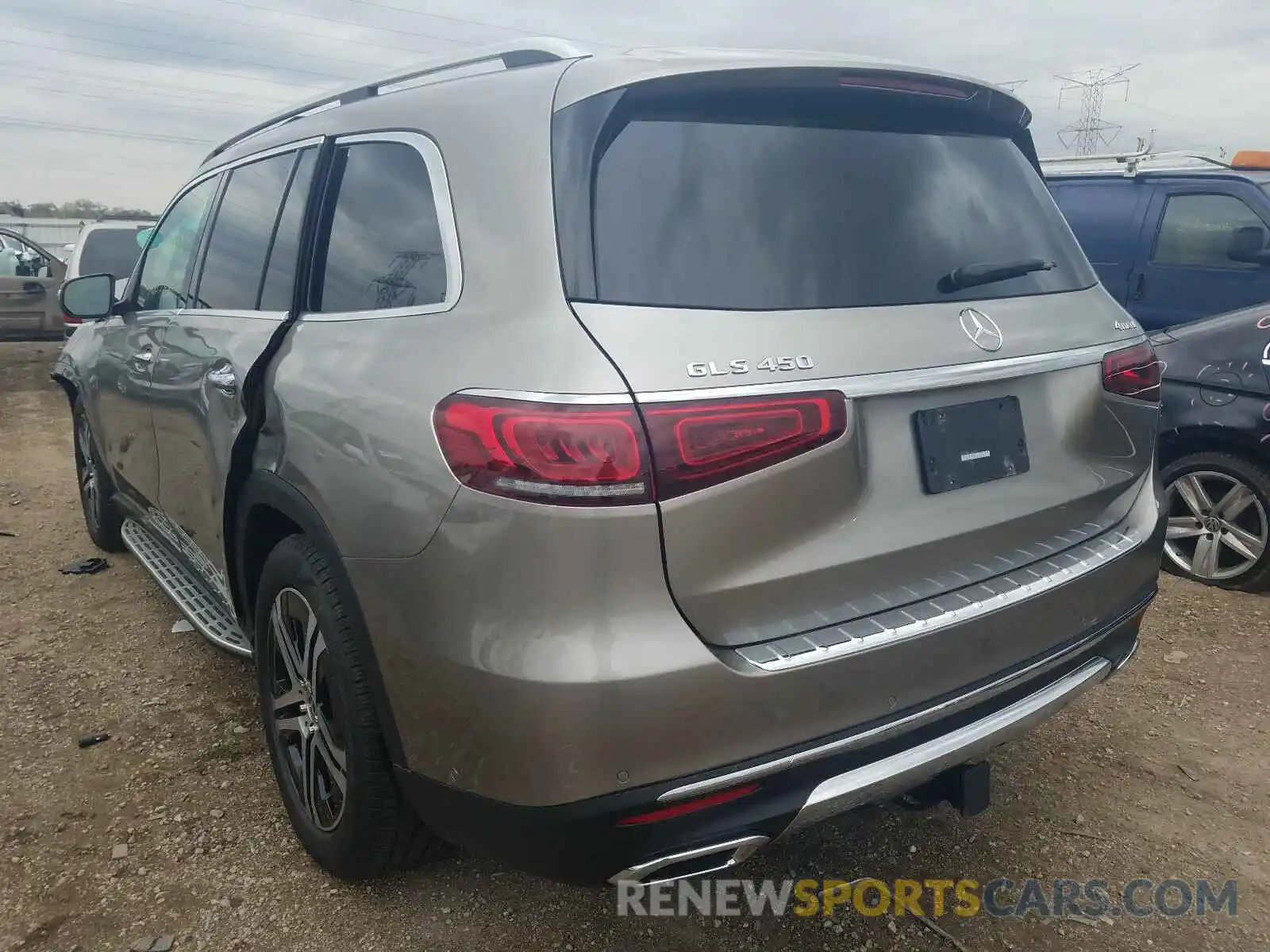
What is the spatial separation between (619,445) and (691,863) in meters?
0.77

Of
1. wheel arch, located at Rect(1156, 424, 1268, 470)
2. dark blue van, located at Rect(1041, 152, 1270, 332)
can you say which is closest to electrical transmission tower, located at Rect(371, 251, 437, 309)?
wheel arch, located at Rect(1156, 424, 1268, 470)

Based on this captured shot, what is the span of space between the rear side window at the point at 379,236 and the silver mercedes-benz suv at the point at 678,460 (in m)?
0.01

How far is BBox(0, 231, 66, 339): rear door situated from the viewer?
11375 millimetres

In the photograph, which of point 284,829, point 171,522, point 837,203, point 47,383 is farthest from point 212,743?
point 47,383

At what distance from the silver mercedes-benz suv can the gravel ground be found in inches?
9.4

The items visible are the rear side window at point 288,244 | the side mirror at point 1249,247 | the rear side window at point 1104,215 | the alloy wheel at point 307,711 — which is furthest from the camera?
the rear side window at point 1104,215

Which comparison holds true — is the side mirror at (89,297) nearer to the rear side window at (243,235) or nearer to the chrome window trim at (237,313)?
the chrome window trim at (237,313)

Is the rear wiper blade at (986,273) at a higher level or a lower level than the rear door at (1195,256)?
higher

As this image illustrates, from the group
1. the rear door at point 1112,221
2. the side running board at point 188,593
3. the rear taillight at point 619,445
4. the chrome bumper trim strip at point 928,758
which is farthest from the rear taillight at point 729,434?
the rear door at point 1112,221

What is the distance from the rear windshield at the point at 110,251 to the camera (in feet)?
33.8

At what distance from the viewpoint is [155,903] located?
2.46 metres

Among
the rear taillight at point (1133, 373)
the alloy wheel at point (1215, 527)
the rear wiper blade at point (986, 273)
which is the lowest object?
the alloy wheel at point (1215, 527)

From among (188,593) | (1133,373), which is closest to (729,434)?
(1133,373)

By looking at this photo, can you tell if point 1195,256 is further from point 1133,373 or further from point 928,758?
point 928,758
